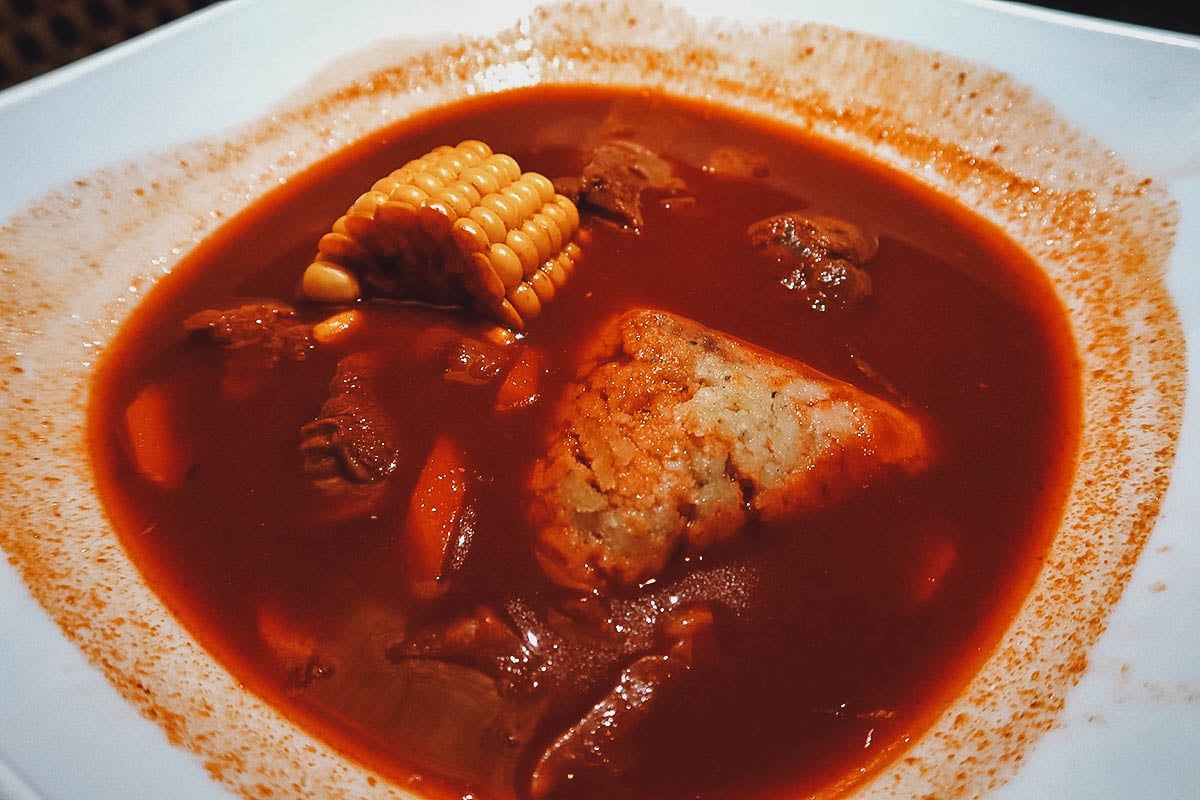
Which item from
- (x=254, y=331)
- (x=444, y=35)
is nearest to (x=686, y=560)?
(x=254, y=331)

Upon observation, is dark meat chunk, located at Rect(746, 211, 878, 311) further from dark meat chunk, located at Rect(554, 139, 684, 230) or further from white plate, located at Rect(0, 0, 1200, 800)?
white plate, located at Rect(0, 0, 1200, 800)

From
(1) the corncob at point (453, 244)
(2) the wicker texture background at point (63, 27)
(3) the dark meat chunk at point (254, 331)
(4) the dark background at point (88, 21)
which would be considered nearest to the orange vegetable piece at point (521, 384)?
(1) the corncob at point (453, 244)

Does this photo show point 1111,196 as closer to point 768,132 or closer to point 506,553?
point 768,132

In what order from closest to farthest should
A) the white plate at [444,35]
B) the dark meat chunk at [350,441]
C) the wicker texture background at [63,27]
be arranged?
1. the white plate at [444,35]
2. the dark meat chunk at [350,441]
3. the wicker texture background at [63,27]

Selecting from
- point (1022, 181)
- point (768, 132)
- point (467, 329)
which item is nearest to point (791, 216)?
point (768, 132)

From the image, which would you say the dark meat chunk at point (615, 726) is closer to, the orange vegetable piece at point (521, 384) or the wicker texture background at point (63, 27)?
the orange vegetable piece at point (521, 384)
